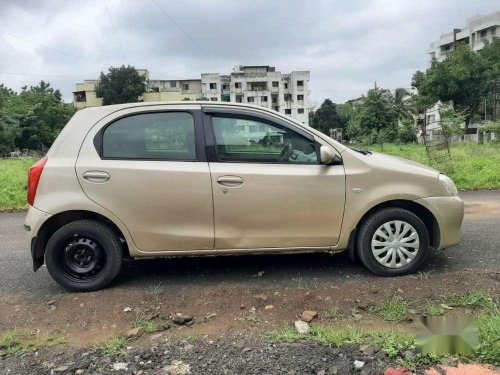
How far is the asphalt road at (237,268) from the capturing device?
455 cm

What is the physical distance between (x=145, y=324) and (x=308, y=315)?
130 cm

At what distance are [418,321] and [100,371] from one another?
228 centimetres

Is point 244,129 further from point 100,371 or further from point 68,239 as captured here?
point 100,371

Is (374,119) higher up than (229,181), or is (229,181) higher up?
(374,119)

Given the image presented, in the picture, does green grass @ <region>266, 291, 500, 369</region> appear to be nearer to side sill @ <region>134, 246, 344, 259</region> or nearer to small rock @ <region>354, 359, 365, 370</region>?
small rock @ <region>354, 359, 365, 370</region>

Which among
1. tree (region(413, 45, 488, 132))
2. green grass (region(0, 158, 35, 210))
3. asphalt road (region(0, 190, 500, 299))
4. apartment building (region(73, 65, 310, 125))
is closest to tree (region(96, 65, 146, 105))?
apartment building (region(73, 65, 310, 125))

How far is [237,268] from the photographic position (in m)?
4.90

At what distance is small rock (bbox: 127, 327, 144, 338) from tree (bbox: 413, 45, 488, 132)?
52.4 m

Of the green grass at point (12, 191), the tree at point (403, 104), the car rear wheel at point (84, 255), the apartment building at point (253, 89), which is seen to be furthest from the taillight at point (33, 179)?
the apartment building at point (253, 89)

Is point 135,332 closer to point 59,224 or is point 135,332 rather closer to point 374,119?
point 59,224

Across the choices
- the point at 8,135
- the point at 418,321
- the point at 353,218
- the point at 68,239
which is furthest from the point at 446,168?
the point at 8,135

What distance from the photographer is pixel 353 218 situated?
4.35 metres

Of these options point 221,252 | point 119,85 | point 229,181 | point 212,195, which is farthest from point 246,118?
point 119,85

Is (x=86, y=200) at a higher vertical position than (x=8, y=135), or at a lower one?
lower
